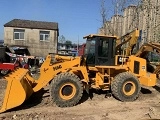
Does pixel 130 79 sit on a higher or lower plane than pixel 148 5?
lower

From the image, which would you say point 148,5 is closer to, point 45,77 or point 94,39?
point 94,39

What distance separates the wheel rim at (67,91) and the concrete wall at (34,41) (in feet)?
79.7

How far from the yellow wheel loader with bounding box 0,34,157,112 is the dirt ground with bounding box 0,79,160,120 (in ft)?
1.15

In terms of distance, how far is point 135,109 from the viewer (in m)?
9.26

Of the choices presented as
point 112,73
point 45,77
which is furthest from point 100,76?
point 45,77

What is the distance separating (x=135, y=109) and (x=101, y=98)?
1.72m

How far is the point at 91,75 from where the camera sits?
35.1 ft

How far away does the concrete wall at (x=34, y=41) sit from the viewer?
32.5 meters

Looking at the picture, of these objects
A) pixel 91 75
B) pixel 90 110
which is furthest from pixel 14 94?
pixel 91 75

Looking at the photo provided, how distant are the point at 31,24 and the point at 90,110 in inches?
1016

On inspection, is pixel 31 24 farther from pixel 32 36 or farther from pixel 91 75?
pixel 91 75

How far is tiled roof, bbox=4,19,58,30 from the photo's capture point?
32.7m

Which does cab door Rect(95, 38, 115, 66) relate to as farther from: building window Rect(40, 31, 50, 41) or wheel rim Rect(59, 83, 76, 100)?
building window Rect(40, 31, 50, 41)

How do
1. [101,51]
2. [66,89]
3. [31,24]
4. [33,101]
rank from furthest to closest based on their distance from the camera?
[31,24]
[101,51]
[33,101]
[66,89]
